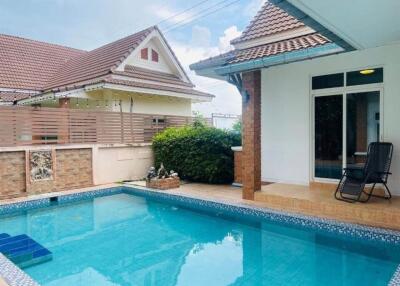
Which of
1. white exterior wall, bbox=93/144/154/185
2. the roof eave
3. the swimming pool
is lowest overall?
the swimming pool

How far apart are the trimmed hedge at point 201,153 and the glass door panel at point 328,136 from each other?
4.02 m

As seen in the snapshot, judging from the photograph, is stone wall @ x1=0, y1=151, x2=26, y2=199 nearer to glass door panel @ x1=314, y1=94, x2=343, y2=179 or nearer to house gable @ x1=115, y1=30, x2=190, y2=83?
house gable @ x1=115, y1=30, x2=190, y2=83

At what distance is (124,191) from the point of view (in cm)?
1415

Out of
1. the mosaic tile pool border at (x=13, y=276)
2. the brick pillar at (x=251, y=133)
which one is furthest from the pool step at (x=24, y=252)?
the brick pillar at (x=251, y=133)

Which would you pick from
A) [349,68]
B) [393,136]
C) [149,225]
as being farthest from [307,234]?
[349,68]

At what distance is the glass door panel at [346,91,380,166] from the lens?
30.8 feet

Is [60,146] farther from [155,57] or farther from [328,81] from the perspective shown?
[155,57]

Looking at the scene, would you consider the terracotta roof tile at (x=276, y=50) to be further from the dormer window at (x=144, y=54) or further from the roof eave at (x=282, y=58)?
the dormer window at (x=144, y=54)

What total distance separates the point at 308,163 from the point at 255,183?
6.41ft

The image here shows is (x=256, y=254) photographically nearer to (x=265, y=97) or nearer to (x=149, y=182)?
(x=265, y=97)

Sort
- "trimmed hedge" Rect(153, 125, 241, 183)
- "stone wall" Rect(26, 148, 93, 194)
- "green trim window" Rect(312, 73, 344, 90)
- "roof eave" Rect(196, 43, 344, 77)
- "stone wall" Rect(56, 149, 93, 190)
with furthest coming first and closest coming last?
"trimmed hedge" Rect(153, 125, 241, 183) → "stone wall" Rect(56, 149, 93, 190) → "stone wall" Rect(26, 148, 93, 194) → "green trim window" Rect(312, 73, 344, 90) → "roof eave" Rect(196, 43, 344, 77)

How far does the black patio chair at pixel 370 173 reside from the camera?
8.40 metres

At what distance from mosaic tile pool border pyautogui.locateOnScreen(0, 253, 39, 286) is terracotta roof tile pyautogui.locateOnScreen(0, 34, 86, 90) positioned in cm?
1720

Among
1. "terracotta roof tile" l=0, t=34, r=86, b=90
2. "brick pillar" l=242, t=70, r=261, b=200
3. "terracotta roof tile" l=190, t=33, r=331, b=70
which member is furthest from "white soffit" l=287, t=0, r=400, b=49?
"terracotta roof tile" l=0, t=34, r=86, b=90
